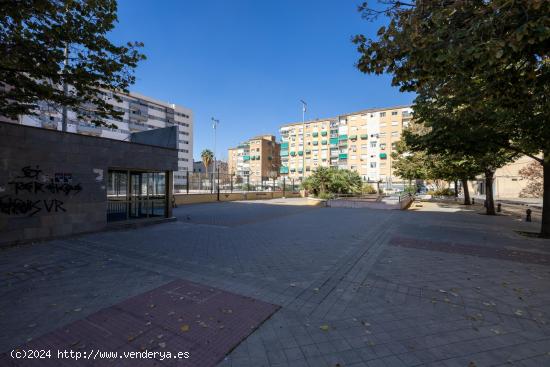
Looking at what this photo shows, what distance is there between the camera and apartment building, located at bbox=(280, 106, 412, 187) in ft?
196

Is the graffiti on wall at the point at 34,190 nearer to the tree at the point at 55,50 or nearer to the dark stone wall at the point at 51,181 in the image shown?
the dark stone wall at the point at 51,181

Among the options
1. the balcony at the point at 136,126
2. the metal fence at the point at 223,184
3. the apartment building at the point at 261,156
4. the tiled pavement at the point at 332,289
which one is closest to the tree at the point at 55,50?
the tiled pavement at the point at 332,289

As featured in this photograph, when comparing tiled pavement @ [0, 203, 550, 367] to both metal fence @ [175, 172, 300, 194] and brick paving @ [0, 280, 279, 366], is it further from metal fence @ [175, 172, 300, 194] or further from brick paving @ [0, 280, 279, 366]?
metal fence @ [175, 172, 300, 194]

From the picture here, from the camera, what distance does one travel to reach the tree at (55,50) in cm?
582

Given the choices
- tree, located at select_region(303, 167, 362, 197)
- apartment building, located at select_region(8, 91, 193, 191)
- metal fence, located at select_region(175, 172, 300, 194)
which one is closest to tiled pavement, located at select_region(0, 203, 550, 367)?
metal fence, located at select_region(175, 172, 300, 194)

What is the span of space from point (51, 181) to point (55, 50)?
3779 millimetres

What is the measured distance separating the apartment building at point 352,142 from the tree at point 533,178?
20390 mm

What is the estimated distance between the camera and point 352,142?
66688 millimetres

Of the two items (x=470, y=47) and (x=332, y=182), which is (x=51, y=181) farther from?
(x=332, y=182)

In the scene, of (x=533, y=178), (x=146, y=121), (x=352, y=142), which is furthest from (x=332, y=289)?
(x=146, y=121)

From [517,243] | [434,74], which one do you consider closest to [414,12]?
[434,74]

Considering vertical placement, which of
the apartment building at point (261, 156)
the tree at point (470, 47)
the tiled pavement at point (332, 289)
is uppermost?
the apartment building at point (261, 156)

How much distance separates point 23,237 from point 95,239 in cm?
171

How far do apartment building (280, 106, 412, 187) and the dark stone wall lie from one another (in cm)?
4589
